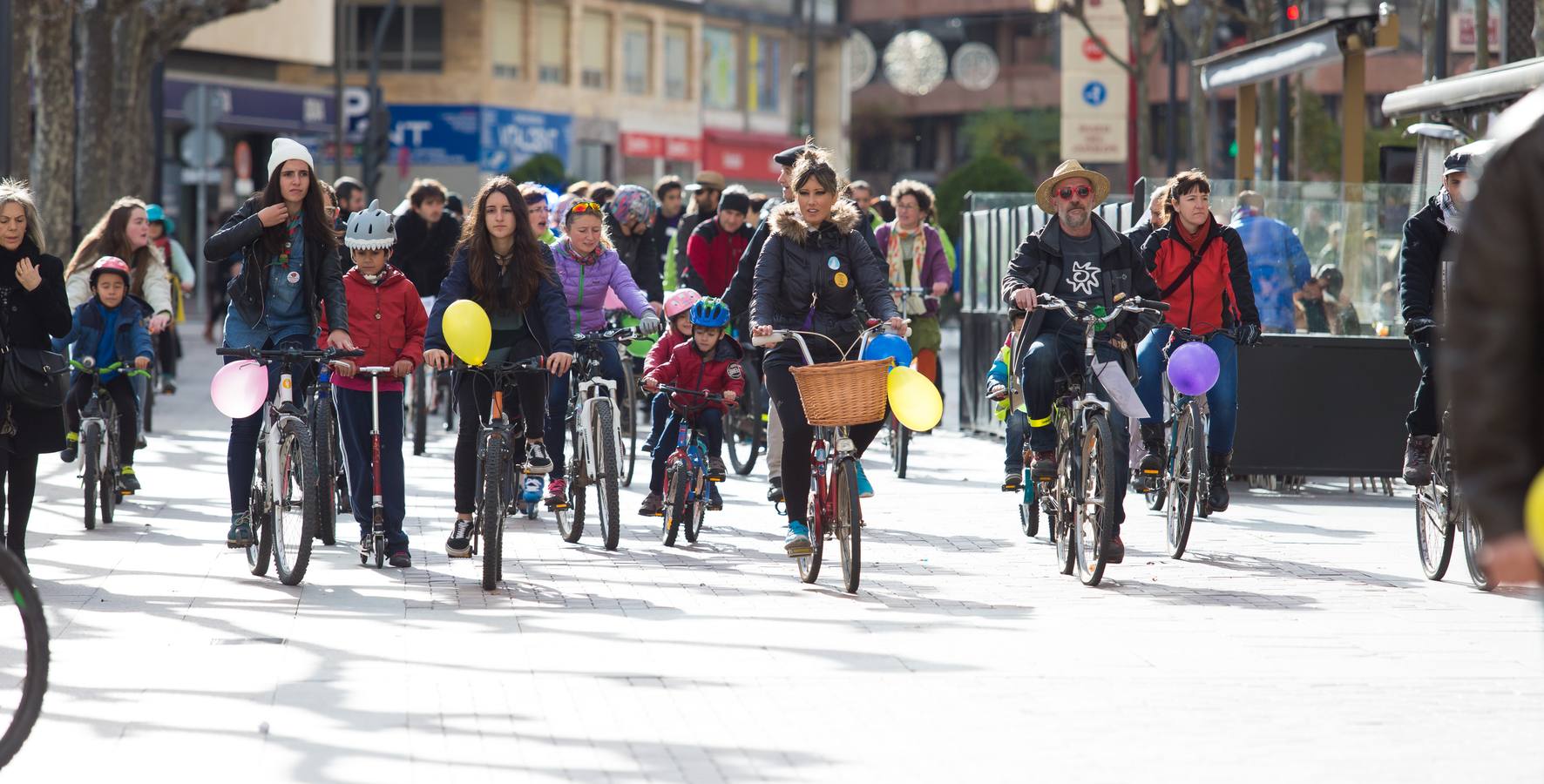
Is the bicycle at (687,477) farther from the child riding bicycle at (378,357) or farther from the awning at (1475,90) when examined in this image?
the awning at (1475,90)

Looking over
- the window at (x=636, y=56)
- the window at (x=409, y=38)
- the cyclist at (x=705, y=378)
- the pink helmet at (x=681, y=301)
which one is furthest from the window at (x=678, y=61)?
the cyclist at (x=705, y=378)

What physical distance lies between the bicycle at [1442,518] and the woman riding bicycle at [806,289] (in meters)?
2.48

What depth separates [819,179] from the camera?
9930mm

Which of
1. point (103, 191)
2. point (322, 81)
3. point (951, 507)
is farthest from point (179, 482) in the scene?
Answer: point (322, 81)

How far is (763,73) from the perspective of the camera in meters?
73.9

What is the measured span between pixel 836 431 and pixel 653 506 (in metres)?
2.56

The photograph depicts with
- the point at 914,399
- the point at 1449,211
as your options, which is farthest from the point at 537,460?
the point at 1449,211

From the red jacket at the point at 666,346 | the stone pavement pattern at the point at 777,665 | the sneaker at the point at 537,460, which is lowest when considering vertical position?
the stone pavement pattern at the point at 777,665

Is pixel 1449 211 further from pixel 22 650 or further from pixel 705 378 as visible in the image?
pixel 22 650

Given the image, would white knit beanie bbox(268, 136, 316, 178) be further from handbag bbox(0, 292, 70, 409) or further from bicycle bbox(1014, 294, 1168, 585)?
bicycle bbox(1014, 294, 1168, 585)

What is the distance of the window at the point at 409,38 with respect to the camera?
60.4 metres

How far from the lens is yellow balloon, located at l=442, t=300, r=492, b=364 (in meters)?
9.84

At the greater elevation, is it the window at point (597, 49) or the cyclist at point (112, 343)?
the window at point (597, 49)

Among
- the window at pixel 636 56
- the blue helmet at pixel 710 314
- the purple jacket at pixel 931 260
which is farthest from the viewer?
the window at pixel 636 56
